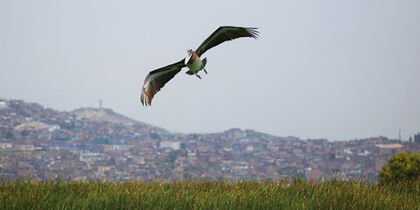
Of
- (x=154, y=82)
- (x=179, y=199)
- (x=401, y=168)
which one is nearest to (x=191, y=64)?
(x=154, y=82)

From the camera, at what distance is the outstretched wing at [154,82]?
10.0 meters

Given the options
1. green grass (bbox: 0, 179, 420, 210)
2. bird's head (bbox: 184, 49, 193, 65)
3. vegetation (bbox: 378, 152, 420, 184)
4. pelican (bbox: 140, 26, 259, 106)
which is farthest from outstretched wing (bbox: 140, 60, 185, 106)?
vegetation (bbox: 378, 152, 420, 184)

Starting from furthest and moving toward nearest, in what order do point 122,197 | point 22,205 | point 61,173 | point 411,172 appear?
point 411,172
point 61,173
point 122,197
point 22,205

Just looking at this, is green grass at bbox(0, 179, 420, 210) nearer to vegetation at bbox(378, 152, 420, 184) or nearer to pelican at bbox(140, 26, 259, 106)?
pelican at bbox(140, 26, 259, 106)

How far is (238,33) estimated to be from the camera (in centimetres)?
971

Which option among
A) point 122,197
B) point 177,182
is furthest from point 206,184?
Answer: point 122,197

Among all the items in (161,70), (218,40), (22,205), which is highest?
(218,40)

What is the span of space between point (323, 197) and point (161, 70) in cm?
471

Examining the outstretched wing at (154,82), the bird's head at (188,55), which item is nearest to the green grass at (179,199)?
the outstretched wing at (154,82)

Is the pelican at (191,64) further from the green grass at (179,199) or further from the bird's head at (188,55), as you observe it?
the green grass at (179,199)

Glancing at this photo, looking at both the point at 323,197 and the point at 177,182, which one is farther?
the point at 177,182

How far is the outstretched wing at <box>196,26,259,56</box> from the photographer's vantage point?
9434 millimetres

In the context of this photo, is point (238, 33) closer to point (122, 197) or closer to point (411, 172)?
point (122, 197)

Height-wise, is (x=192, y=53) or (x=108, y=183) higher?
(x=192, y=53)
